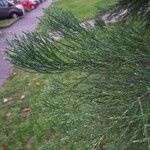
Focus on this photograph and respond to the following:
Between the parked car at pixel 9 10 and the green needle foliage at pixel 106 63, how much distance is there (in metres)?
30.4

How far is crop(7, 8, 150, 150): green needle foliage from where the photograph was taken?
2908mm

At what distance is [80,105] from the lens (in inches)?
139

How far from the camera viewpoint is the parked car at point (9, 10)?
33.3 metres

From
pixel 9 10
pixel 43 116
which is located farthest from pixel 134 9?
pixel 9 10

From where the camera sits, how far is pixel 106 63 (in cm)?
300

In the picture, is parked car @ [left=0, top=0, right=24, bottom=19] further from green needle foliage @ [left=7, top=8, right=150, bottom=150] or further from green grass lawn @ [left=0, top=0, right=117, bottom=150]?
green needle foliage @ [left=7, top=8, right=150, bottom=150]

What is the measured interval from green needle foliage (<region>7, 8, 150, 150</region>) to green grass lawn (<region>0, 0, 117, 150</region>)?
168 millimetres

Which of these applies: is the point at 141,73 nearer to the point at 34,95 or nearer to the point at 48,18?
the point at 48,18

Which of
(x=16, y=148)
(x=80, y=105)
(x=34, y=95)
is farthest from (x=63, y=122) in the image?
(x=34, y=95)

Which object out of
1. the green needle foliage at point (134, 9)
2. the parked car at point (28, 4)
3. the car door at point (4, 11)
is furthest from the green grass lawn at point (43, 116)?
the parked car at point (28, 4)

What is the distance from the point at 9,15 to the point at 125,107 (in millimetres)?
31479

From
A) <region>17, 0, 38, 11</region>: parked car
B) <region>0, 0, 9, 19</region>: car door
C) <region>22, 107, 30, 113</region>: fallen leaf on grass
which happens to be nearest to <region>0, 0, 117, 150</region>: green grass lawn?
<region>22, 107, 30, 113</region>: fallen leaf on grass

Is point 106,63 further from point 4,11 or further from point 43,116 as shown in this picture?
point 4,11

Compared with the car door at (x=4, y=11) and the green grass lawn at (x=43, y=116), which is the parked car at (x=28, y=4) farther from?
the green grass lawn at (x=43, y=116)
